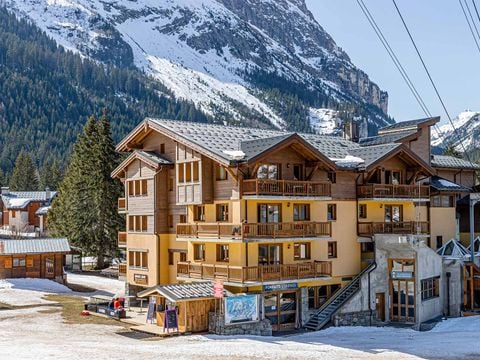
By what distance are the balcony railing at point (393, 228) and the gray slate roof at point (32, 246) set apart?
88.2ft

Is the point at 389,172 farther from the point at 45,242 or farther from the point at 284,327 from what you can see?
the point at 45,242

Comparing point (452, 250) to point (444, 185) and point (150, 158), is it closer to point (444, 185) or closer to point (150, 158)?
point (444, 185)

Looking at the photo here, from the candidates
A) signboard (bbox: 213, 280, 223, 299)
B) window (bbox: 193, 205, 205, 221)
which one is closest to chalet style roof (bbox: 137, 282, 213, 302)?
signboard (bbox: 213, 280, 223, 299)

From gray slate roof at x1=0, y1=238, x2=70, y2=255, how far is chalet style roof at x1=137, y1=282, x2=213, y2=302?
22.5 metres

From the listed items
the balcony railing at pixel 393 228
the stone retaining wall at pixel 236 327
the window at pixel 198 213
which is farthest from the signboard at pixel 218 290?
the balcony railing at pixel 393 228

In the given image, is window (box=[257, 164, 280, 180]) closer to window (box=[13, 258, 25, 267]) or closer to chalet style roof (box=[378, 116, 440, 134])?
chalet style roof (box=[378, 116, 440, 134])

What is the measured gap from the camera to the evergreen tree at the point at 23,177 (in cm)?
14050

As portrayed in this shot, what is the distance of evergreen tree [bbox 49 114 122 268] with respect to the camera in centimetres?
6531

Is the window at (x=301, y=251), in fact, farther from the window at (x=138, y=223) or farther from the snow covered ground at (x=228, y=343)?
the window at (x=138, y=223)

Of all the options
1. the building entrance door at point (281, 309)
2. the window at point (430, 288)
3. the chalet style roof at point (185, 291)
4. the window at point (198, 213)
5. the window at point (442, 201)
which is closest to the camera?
the chalet style roof at point (185, 291)

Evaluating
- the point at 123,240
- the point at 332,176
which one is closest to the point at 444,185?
the point at 332,176

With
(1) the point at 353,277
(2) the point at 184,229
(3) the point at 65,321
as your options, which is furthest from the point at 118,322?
(1) the point at 353,277

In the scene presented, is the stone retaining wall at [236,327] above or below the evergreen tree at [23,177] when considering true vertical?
below

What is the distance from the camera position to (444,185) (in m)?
51.4
